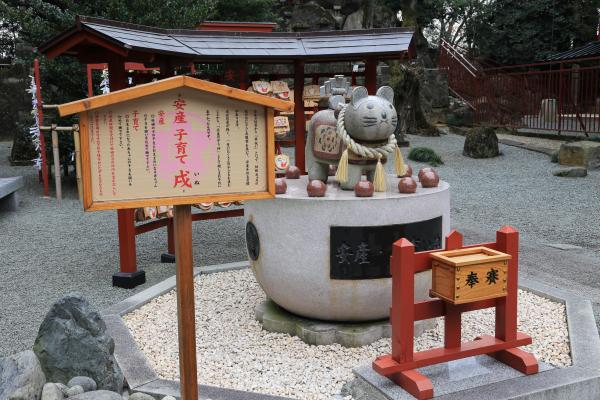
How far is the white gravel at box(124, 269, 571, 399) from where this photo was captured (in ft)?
12.4

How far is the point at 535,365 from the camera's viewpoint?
345 centimetres

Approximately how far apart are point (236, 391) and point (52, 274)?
385 centimetres

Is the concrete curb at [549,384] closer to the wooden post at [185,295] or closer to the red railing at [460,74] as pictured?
the wooden post at [185,295]

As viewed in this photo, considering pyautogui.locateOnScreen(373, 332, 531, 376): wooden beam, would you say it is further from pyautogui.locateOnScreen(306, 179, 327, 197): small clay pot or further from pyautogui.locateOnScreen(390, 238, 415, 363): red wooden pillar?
pyautogui.locateOnScreen(306, 179, 327, 197): small clay pot

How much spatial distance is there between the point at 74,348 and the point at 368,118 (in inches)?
96.9

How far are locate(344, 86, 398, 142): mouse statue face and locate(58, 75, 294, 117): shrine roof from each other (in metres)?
1.74

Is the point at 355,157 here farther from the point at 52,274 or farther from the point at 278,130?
the point at 52,274

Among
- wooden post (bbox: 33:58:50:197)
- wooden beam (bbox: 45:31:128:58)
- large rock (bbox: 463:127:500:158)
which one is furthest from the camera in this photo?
large rock (bbox: 463:127:500:158)

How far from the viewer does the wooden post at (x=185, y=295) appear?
8.90ft

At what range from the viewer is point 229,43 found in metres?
6.75

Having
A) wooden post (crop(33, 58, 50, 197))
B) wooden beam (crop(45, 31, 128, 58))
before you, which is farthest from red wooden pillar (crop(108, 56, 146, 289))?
wooden post (crop(33, 58, 50, 197))

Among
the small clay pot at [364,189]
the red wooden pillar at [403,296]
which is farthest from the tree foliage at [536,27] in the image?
the red wooden pillar at [403,296]

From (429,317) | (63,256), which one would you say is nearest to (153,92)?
(429,317)

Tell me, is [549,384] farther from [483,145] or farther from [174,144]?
[483,145]
